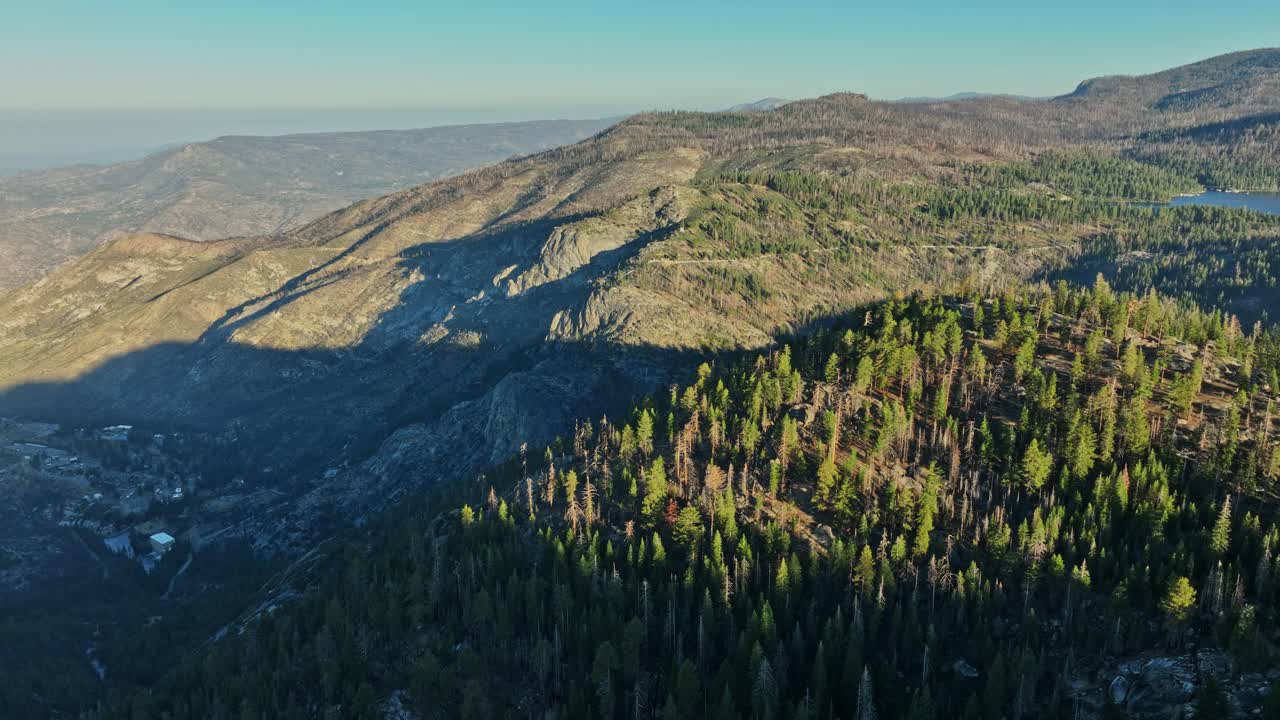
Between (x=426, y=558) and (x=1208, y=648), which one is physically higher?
(x=1208, y=648)

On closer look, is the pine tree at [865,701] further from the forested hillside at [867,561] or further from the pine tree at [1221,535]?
the pine tree at [1221,535]

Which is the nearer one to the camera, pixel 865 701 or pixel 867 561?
pixel 865 701

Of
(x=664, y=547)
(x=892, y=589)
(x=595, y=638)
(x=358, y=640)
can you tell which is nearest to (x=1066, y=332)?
(x=892, y=589)

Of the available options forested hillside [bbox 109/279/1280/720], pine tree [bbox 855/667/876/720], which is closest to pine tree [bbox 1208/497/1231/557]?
forested hillside [bbox 109/279/1280/720]

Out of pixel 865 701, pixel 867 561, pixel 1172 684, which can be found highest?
pixel 1172 684

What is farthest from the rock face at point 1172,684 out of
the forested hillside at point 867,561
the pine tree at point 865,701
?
the pine tree at point 865,701

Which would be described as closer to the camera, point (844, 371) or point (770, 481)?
point (770, 481)

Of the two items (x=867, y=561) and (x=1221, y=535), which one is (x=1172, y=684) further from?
(x=867, y=561)

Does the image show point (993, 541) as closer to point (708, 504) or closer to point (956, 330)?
point (708, 504)

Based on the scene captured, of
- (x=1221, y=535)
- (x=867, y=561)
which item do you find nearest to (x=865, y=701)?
(x=867, y=561)
